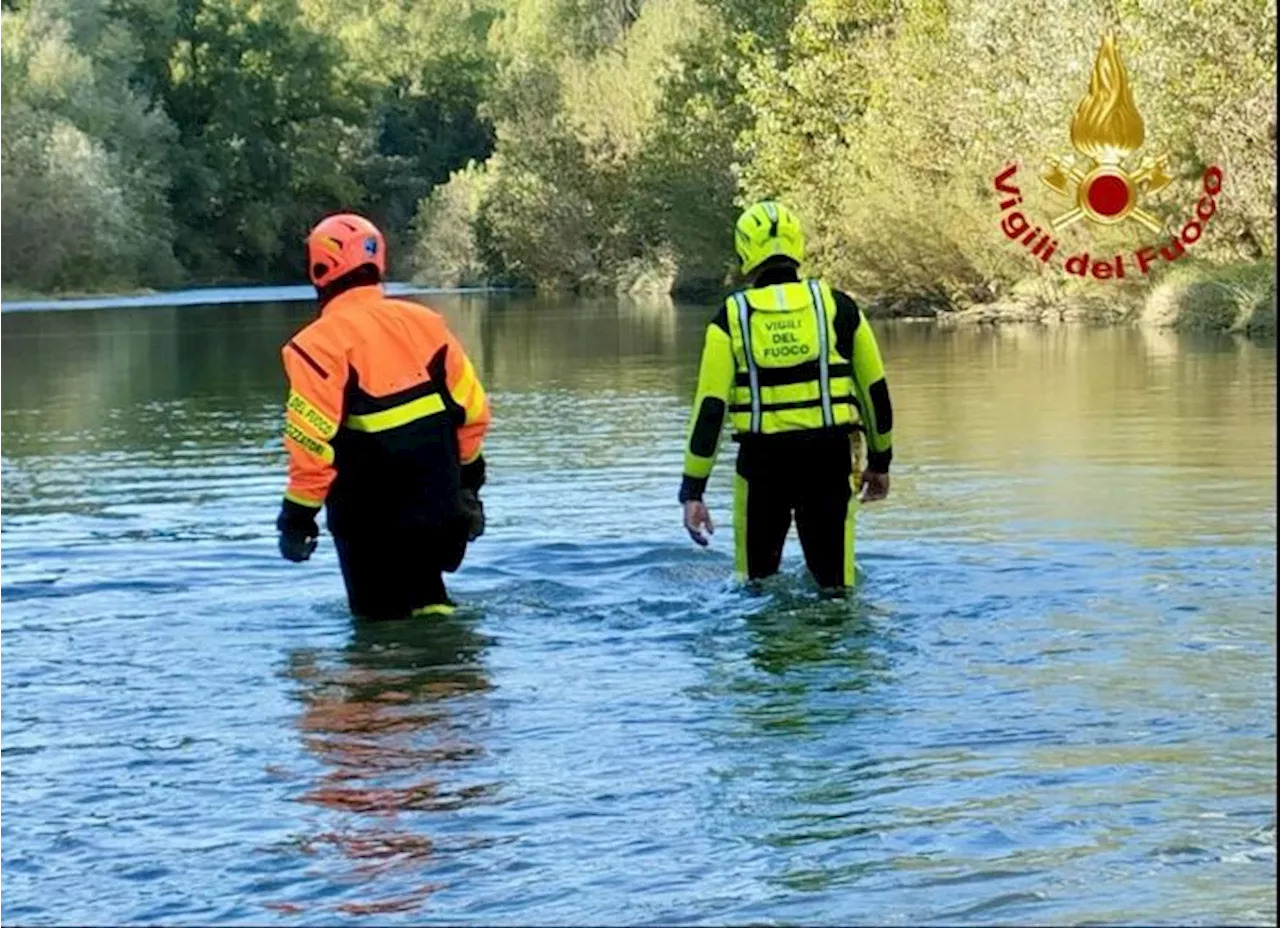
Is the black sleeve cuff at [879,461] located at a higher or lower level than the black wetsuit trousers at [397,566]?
higher

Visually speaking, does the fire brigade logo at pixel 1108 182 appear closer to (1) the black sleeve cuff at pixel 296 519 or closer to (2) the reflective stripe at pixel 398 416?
(2) the reflective stripe at pixel 398 416

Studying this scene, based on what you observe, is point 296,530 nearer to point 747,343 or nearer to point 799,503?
point 747,343

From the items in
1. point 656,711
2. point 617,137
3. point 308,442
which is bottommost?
point 656,711

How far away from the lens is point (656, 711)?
350 inches

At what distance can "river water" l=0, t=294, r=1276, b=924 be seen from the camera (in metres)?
6.51

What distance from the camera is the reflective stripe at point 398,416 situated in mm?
10094

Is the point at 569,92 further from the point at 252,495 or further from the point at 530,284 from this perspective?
the point at 252,495

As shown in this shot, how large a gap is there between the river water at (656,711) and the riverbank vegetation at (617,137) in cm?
2022

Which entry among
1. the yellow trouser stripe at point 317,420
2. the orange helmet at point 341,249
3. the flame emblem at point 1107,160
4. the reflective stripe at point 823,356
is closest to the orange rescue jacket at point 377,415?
the yellow trouser stripe at point 317,420

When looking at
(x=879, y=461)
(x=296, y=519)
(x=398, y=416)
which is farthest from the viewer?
(x=879, y=461)

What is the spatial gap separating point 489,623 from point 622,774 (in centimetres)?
326

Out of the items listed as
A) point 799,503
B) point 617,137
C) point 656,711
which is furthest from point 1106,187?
point 617,137

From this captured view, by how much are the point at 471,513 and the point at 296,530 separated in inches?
31.3

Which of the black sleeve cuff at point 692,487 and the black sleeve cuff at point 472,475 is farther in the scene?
the black sleeve cuff at point 692,487
